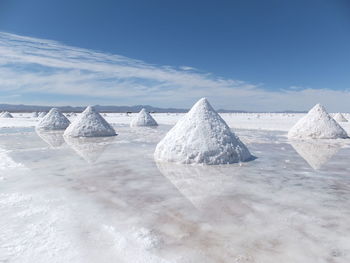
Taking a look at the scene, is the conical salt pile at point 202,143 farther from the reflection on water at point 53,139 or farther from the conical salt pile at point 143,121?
the conical salt pile at point 143,121

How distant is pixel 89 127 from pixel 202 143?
8981mm

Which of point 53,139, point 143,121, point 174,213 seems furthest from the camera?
point 143,121

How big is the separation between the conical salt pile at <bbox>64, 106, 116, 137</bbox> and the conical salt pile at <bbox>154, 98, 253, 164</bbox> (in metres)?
7.70

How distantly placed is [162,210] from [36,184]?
2.77 m

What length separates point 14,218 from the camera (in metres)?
3.85

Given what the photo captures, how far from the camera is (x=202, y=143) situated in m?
7.95

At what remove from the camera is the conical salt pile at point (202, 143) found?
25.6ft

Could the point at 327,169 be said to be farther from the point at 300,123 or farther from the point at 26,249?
the point at 300,123

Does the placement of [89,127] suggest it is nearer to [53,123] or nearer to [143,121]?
[53,123]

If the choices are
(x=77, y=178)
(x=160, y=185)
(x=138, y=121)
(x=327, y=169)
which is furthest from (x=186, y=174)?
(x=138, y=121)

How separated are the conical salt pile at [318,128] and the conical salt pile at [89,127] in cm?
952

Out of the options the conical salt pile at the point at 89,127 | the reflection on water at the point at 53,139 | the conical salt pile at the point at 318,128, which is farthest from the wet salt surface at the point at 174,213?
the conical salt pile at the point at 89,127

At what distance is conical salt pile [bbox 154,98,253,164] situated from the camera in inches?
307

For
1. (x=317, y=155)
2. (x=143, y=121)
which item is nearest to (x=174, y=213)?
(x=317, y=155)
